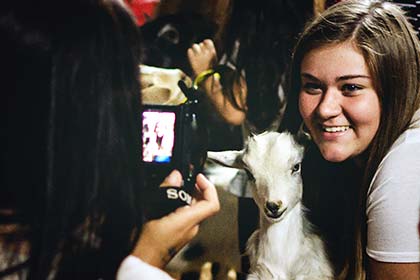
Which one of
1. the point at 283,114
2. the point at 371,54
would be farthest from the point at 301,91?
the point at 371,54

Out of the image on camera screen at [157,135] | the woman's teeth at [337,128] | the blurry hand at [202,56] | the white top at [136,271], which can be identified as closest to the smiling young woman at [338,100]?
the woman's teeth at [337,128]

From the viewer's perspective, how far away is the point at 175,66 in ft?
4.73

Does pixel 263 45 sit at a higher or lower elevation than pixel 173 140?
higher

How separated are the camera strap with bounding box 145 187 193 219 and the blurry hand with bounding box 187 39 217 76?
0.31 meters

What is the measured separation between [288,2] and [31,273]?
37.9 inches

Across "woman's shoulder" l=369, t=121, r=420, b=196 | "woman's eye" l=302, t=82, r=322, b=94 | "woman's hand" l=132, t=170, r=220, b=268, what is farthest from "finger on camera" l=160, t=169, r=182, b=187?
"woman's shoulder" l=369, t=121, r=420, b=196

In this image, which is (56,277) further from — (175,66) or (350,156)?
(350,156)

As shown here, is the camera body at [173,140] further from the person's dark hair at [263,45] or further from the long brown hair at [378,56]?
the long brown hair at [378,56]

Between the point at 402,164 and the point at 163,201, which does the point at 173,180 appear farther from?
the point at 402,164

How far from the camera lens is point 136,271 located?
1403 mm

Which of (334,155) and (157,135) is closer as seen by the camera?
(157,135)

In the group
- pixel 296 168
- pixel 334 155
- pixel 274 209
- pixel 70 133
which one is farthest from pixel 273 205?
pixel 70 133

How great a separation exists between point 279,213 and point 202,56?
46cm

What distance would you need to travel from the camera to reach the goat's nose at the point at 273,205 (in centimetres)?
147
